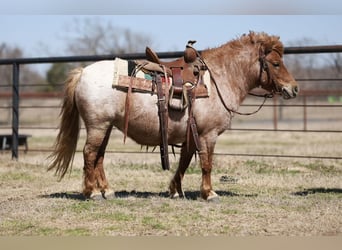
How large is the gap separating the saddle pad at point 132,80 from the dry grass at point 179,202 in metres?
1.20

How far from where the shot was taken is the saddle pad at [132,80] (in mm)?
5281

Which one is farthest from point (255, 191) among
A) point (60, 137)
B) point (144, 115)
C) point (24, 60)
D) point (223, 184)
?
point (24, 60)

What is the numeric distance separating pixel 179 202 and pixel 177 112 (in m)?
0.96

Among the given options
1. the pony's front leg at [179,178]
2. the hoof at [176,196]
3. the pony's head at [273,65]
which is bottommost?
the hoof at [176,196]

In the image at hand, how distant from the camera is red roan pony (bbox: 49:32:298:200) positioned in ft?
17.4

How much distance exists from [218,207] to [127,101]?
1.45 meters

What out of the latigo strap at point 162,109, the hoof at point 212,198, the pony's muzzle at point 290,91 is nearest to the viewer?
the latigo strap at point 162,109

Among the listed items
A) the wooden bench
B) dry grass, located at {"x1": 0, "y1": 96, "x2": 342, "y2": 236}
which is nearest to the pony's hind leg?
dry grass, located at {"x1": 0, "y1": 96, "x2": 342, "y2": 236}

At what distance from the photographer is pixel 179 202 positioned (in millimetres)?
5297

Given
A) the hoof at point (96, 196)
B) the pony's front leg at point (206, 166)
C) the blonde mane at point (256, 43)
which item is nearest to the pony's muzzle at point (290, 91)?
the blonde mane at point (256, 43)

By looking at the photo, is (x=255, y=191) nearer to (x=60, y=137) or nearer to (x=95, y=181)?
(x=95, y=181)

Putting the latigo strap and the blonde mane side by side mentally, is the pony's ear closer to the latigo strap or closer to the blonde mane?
the blonde mane

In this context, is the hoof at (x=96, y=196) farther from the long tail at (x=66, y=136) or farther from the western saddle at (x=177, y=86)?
the western saddle at (x=177, y=86)

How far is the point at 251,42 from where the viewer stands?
5.68m
